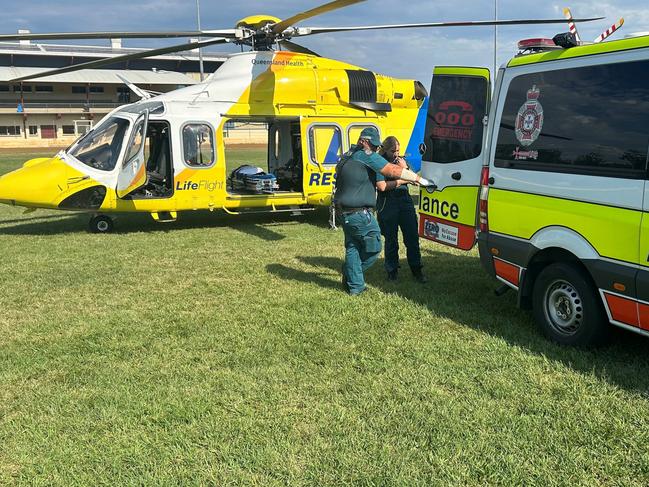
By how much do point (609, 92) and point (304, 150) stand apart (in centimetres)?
717

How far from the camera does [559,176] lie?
4.41 meters

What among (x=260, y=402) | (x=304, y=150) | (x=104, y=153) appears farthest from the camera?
(x=304, y=150)

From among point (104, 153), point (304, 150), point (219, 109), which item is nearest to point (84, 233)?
point (104, 153)

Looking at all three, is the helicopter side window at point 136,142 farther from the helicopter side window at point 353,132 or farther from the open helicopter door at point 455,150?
the open helicopter door at point 455,150

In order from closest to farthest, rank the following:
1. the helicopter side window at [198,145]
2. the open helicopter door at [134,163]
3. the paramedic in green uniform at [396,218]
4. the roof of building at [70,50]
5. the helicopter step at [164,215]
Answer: the paramedic in green uniform at [396,218] → the open helicopter door at [134,163] → the helicopter side window at [198,145] → the helicopter step at [164,215] → the roof of building at [70,50]

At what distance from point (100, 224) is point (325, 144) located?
4362 mm

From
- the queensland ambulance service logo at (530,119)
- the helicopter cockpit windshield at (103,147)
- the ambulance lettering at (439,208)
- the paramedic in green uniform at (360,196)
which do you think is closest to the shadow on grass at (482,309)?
the paramedic in green uniform at (360,196)

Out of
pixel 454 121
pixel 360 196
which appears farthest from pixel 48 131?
pixel 454 121

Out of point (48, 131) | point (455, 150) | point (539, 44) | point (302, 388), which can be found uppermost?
point (48, 131)

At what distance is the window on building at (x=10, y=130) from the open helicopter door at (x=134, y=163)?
58.1m

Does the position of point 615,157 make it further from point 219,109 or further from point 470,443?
point 219,109

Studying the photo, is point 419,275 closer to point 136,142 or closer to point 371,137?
point 371,137

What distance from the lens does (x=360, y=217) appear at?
20.2 ft

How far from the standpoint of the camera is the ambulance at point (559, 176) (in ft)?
12.8
